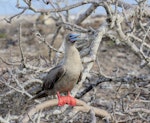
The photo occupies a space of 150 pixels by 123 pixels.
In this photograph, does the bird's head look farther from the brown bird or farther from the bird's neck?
the bird's neck

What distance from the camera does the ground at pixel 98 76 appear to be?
8.00 meters

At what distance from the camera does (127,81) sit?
8234mm

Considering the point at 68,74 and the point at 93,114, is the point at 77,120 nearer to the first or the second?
the point at 68,74

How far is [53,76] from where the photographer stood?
7.64m

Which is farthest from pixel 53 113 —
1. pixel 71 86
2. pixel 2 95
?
pixel 2 95

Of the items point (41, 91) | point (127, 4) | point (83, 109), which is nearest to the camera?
point (83, 109)

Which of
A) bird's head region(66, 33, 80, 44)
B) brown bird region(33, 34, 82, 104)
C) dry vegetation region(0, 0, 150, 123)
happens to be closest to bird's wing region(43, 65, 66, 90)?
brown bird region(33, 34, 82, 104)

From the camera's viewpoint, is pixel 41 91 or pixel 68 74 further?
pixel 41 91

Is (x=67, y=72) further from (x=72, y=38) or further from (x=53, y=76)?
(x=72, y=38)

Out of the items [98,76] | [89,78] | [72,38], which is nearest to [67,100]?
[72,38]

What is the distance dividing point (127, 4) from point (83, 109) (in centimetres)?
Answer: 248

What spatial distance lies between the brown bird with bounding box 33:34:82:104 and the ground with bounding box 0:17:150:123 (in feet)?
1.07

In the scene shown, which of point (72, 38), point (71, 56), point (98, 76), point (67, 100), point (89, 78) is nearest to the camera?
point (67, 100)

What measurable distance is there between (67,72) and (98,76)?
1.52 metres
